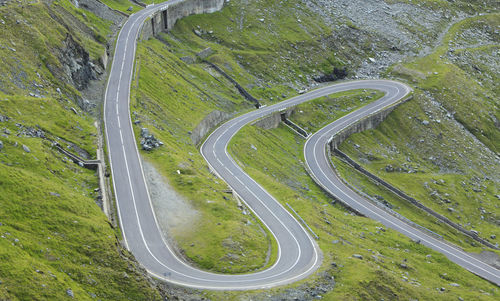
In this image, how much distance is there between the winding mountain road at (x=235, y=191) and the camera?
43562 mm

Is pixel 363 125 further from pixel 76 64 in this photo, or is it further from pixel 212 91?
pixel 76 64

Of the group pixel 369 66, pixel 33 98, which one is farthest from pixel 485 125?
pixel 33 98

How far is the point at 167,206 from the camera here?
5206 centimetres

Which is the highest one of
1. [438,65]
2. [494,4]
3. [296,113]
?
[494,4]

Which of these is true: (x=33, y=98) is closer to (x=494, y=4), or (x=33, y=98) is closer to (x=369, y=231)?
(x=369, y=231)

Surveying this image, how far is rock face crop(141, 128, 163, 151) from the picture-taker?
200 feet

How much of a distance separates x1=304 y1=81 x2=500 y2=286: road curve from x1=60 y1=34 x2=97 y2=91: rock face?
133 ft

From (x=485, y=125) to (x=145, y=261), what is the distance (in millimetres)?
103943

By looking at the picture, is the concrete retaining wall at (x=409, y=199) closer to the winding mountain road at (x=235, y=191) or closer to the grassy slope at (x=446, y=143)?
the grassy slope at (x=446, y=143)

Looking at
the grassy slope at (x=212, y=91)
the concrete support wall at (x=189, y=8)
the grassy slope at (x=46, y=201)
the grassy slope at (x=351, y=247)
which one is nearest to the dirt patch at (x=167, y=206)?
the grassy slope at (x=212, y=91)

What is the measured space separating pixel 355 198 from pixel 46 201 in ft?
170

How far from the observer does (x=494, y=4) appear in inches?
7589

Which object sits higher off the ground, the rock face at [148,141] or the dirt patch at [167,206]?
the rock face at [148,141]

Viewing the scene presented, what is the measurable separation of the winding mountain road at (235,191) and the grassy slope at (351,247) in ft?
7.33
